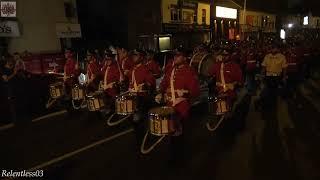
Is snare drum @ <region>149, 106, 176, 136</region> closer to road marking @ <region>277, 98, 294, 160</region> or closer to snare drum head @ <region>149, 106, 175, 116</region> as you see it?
snare drum head @ <region>149, 106, 175, 116</region>

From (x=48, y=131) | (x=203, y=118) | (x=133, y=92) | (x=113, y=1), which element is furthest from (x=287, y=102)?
(x=113, y=1)

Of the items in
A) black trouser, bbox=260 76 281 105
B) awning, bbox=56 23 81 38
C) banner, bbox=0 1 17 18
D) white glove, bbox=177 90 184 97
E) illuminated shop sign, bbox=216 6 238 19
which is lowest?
black trouser, bbox=260 76 281 105

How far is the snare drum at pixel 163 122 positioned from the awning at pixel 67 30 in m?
15.6

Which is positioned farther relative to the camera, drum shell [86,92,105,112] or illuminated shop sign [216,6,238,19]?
illuminated shop sign [216,6,238,19]

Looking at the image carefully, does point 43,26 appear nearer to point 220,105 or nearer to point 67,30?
point 67,30

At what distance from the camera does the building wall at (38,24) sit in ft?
63.6

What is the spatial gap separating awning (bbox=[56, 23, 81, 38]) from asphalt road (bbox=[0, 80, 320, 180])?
10.4 m

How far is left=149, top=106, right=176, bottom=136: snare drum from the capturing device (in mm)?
6309

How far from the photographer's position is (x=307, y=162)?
23.1 ft

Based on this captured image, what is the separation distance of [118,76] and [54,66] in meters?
10.6

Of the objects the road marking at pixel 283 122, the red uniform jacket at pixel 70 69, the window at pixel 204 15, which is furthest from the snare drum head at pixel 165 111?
the window at pixel 204 15

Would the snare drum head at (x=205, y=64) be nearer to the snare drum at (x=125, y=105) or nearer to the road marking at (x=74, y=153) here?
the road marking at (x=74, y=153)

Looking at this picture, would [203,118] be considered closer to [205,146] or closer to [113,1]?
[205,146]

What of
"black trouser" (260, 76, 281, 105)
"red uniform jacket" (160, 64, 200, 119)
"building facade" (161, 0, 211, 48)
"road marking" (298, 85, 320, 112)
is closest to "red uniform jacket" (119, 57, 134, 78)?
"black trouser" (260, 76, 281, 105)
